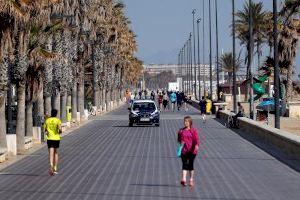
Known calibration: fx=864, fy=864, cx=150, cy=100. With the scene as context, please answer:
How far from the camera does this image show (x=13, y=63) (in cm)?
2961

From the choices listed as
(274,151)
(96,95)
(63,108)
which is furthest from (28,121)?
(96,95)

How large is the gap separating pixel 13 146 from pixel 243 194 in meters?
13.0

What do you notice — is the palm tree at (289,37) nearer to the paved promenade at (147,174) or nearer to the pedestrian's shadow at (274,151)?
the pedestrian's shadow at (274,151)

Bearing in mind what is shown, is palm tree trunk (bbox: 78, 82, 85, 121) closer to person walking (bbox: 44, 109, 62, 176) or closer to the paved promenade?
the paved promenade

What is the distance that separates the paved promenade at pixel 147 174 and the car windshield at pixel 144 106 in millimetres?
13396

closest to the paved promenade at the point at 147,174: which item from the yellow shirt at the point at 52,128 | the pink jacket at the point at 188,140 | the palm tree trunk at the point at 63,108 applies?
the pink jacket at the point at 188,140

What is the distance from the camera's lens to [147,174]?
2202cm

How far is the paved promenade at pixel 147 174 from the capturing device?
17.8 metres

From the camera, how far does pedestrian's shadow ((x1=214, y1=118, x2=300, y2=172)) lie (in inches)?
959

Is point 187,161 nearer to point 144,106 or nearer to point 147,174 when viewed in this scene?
point 147,174

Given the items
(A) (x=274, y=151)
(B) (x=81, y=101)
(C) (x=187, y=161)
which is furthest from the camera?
(B) (x=81, y=101)

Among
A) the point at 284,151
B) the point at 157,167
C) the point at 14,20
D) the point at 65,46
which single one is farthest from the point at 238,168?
the point at 65,46

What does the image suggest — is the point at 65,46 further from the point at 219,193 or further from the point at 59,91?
the point at 219,193

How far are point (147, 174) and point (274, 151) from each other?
844 cm
